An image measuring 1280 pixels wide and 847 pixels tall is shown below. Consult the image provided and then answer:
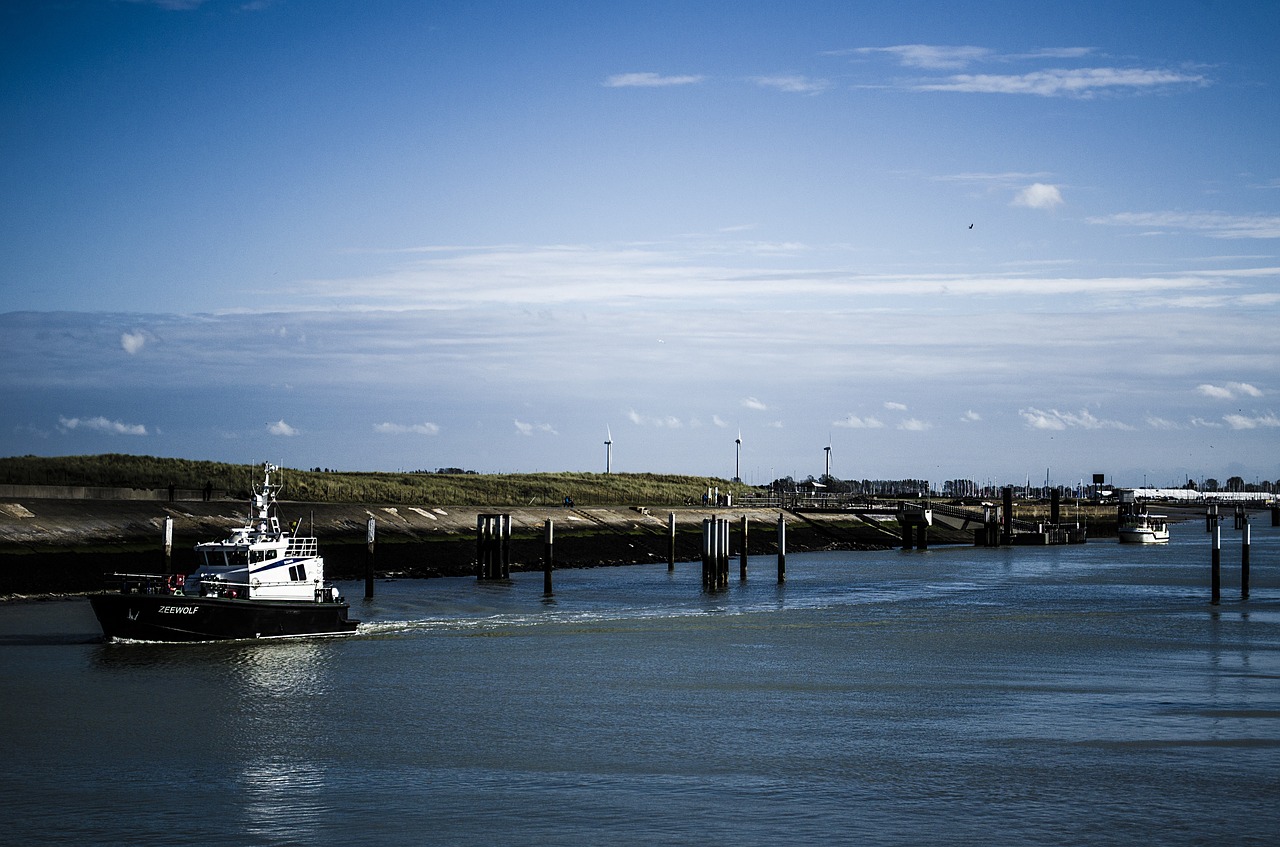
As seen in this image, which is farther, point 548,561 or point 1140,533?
point 1140,533

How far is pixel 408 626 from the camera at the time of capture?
52.3m

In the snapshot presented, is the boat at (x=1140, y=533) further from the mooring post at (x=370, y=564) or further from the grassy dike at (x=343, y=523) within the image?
the mooring post at (x=370, y=564)

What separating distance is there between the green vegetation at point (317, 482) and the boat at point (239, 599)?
49.2 m

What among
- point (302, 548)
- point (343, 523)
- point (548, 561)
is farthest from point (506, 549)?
point (302, 548)

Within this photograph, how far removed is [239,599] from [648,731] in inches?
801

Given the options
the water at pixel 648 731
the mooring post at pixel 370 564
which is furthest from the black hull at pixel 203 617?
the mooring post at pixel 370 564

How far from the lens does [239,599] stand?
151 feet

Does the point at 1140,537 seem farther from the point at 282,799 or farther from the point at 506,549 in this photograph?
the point at 282,799

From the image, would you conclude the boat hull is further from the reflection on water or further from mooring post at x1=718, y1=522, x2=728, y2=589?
the reflection on water

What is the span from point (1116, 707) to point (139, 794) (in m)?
23.0

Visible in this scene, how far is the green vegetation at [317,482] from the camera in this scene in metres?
117

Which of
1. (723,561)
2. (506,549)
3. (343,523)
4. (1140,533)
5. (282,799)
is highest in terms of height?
(343,523)

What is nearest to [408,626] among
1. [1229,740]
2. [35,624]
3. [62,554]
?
[35,624]

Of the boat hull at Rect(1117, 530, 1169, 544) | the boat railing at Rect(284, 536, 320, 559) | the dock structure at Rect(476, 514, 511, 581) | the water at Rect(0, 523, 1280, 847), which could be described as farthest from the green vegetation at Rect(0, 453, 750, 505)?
the water at Rect(0, 523, 1280, 847)
